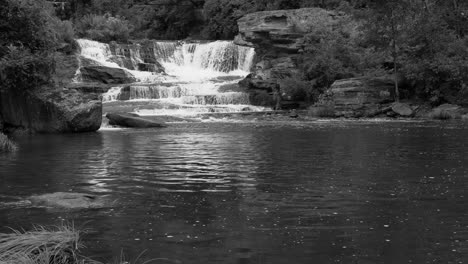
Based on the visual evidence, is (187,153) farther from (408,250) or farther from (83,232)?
(408,250)

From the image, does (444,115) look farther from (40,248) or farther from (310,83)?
(40,248)

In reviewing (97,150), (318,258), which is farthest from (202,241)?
(97,150)

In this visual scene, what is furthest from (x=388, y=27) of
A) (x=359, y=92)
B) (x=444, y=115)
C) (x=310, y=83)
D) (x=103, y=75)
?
(x=103, y=75)

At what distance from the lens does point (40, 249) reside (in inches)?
256

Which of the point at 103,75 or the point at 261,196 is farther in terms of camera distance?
the point at 103,75

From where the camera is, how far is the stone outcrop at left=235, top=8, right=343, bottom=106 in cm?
4444

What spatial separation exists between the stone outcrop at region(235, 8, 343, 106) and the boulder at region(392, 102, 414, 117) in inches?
346

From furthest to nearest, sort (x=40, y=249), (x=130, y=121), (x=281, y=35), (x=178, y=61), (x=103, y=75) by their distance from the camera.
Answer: (x=178, y=61) < (x=103, y=75) < (x=281, y=35) < (x=130, y=121) < (x=40, y=249)

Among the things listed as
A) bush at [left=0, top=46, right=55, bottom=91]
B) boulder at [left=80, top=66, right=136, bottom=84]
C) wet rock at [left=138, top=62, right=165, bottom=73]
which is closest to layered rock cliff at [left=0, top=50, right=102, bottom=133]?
bush at [left=0, top=46, right=55, bottom=91]

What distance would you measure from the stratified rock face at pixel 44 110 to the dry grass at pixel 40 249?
2168 centimetres

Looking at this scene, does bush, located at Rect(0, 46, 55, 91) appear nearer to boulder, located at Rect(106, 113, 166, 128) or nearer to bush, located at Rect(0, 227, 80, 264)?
boulder, located at Rect(106, 113, 166, 128)

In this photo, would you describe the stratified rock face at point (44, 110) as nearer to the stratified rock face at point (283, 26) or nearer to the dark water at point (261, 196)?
the dark water at point (261, 196)

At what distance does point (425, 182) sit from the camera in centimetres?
1293

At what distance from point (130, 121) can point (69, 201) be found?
20.8 metres
